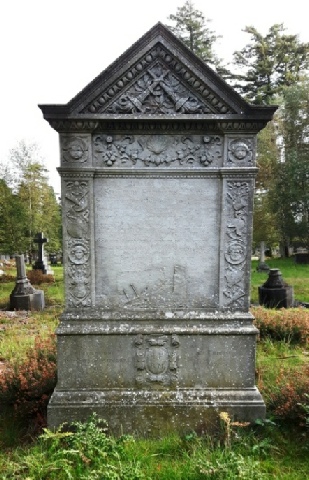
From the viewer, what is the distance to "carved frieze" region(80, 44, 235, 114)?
11.4 ft

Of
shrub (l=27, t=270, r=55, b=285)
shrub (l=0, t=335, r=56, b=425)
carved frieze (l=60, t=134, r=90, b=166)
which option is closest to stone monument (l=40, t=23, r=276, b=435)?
carved frieze (l=60, t=134, r=90, b=166)

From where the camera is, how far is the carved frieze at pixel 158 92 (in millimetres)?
3479

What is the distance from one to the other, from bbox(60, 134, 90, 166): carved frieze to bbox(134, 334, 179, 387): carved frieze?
1.95 metres

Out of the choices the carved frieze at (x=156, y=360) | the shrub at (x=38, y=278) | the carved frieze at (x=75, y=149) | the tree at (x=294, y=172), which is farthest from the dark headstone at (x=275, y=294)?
the tree at (x=294, y=172)

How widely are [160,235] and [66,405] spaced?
2.01 meters

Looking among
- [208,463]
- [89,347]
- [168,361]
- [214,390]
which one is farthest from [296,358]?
[89,347]

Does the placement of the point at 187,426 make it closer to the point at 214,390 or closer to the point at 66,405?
the point at 214,390

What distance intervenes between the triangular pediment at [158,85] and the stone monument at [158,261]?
0.05 ft

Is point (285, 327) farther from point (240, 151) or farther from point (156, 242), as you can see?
point (240, 151)

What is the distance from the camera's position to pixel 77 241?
369 centimetres

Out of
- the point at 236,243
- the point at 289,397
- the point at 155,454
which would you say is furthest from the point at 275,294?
the point at 155,454

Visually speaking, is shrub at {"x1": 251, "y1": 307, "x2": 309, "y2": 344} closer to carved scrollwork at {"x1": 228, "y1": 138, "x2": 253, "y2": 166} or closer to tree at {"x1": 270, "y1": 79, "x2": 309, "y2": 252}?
carved scrollwork at {"x1": 228, "y1": 138, "x2": 253, "y2": 166}

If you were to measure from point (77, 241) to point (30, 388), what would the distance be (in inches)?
75.3

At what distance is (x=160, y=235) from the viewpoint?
375 centimetres
